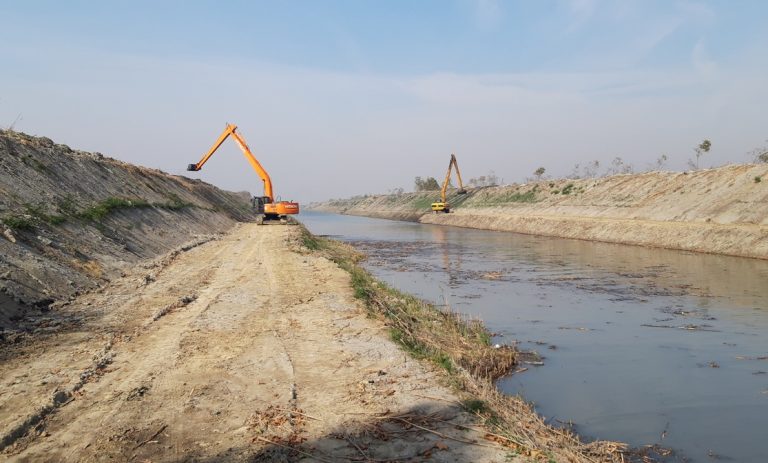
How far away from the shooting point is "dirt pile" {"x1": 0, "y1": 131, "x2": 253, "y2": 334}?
11625 millimetres

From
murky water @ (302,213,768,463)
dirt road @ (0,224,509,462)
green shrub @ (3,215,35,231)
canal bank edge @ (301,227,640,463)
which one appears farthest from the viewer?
green shrub @ (3,215,35,231)

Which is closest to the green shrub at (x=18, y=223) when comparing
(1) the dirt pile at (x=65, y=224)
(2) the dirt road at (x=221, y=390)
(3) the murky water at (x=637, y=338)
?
(1) the dirt pile at (x=65, y=224)

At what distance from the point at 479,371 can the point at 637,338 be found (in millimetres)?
5425

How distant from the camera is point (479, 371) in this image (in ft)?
30.7

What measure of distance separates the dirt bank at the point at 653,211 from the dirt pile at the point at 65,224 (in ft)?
98.4

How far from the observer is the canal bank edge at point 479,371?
5.62 metres

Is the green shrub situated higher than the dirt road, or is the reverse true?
the green shrub

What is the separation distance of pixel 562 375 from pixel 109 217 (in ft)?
62.0

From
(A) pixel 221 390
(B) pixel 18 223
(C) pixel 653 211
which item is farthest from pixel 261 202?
(A) pixel 221 390

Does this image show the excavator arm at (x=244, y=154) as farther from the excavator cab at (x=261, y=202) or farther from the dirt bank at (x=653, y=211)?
the dirt bank at (x=653, y=211)

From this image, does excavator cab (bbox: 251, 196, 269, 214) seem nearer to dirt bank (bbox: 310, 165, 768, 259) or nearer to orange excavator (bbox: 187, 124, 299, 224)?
orange excavator (bbox: 187, 124, 299, 224)

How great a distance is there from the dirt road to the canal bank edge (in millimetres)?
267

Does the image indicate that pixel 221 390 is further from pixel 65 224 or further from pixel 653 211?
pixel 653 211

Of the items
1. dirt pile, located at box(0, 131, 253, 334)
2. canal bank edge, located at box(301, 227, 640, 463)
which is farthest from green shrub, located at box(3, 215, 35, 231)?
canal bank edge, located at box(301, 227, 640, 463)
